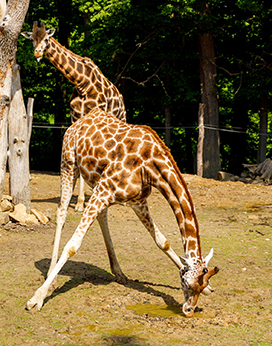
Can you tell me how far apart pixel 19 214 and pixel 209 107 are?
10.4m

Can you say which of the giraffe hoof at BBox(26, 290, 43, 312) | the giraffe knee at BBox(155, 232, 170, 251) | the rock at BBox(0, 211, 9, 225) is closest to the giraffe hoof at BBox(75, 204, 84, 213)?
the rock at BBox(0, 211, 9, 225)

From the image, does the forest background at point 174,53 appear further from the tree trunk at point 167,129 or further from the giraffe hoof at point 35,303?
the giraffe hoof at point 35,303

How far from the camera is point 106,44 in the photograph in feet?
56.2

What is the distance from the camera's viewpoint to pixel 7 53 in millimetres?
8133

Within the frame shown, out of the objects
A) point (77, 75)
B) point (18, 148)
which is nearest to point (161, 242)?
point (18, 148)

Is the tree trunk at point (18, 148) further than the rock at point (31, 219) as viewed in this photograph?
Yes

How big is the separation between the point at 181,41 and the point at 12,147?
37.6ft

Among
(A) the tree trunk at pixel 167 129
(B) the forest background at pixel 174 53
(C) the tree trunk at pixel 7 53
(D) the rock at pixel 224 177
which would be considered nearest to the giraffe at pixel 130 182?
(C) the tree trunk at pixel 7 53

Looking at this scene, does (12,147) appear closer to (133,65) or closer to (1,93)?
(1,93)

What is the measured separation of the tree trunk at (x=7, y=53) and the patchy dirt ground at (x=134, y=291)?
1.82 metres

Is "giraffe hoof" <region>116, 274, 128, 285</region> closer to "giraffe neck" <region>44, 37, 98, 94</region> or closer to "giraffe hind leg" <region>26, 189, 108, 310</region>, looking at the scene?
"giraffe hind leg" <region>26, 189, 108, 310</region>

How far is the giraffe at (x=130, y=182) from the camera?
477 cm

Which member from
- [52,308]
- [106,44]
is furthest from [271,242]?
[106,44]

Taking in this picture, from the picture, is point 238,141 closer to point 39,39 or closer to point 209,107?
point 209,107
